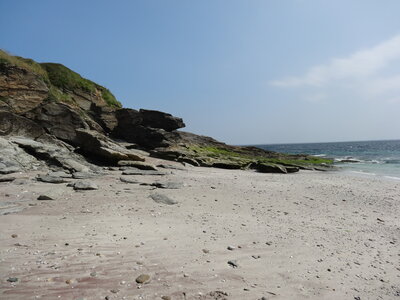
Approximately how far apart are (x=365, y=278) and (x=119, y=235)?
5.65m

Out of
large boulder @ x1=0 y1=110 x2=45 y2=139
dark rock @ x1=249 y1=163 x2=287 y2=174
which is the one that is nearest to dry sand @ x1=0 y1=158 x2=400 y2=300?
large boulder @ x1=0 y1=110 x2=45 y2=139

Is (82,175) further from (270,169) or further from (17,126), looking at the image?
(270,169)

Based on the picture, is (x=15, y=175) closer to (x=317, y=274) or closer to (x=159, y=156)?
(x=317, y=274)

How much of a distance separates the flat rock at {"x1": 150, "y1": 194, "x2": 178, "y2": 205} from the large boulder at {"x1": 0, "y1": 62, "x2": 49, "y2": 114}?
15.2m

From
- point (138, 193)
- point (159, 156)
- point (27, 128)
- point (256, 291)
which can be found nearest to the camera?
point (256, 291)

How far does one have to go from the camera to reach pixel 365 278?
19.2ft

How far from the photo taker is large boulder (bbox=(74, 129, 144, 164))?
1956 centimetres

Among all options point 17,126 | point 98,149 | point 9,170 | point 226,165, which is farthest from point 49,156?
point 226,165

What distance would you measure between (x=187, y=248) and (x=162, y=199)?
4446 mm

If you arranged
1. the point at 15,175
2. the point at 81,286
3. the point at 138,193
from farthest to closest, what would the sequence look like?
the point at 15,175 → the point at 138,193 → the point at 81,286

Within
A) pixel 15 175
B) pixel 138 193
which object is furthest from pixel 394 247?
pixel 15 175

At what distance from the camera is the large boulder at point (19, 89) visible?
20.4m

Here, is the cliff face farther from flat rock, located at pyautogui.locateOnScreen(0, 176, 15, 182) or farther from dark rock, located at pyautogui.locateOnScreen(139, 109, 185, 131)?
flat rock, located at pyautogui.locateOnScreen(0, 176, 15, 182)

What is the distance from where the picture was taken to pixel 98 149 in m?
19.7
